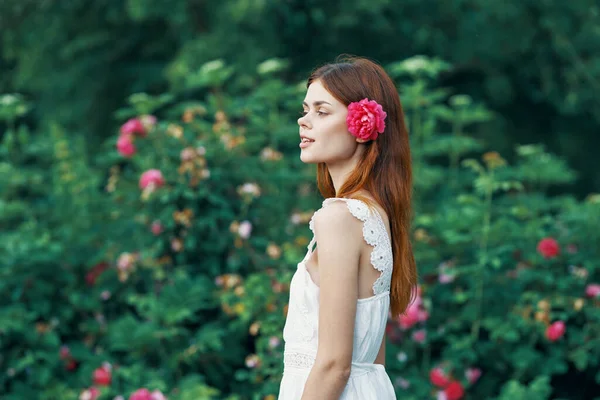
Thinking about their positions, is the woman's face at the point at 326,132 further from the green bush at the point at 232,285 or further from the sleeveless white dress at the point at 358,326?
the green bush at the point at 232,285

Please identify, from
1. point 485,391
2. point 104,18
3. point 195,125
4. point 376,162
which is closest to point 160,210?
point 195,125

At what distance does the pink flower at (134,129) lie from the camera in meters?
4.60

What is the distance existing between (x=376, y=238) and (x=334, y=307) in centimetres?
20

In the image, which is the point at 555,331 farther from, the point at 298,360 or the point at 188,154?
the point at 298,360

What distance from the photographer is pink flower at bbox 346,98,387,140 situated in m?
2.12

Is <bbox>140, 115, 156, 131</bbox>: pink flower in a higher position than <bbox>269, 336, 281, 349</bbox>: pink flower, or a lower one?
higher

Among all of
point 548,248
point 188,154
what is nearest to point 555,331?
point 548,248

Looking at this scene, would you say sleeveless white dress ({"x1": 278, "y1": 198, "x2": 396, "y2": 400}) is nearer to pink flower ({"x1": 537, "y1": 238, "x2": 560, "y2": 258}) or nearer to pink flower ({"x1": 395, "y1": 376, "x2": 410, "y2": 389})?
pink flower ({"x1": 395, "y1": 376, "x2": 410, "y2": 389})

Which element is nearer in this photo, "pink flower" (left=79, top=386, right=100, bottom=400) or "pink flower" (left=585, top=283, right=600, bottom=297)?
"pink flower" (left=79, top=386, right=100, bottom=400)

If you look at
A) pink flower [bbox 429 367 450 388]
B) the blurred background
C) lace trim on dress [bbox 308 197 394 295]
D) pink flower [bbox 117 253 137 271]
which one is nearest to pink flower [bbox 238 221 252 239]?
the blurred background

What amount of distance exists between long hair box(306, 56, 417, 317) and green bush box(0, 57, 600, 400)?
1.83 meters

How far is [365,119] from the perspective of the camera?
2.11m

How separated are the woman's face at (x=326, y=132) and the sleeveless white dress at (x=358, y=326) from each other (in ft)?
0.43

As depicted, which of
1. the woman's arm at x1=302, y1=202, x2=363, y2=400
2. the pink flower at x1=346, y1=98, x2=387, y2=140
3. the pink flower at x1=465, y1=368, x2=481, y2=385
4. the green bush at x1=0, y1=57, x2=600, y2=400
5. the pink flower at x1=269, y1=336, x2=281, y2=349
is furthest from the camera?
the pink flower at x1=465, y1=368, x2=481, y2=385
